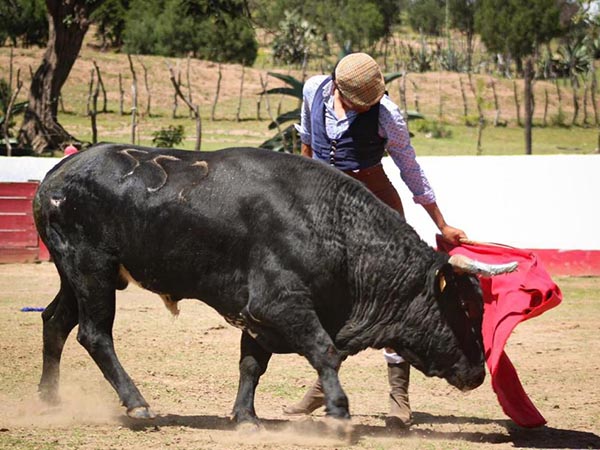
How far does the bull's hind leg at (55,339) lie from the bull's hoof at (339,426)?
5.72 ft

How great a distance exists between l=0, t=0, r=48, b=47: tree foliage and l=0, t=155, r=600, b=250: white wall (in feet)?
123

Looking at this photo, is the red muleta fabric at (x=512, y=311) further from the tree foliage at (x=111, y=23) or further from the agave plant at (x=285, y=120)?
the tree foliage at (x=111, y=23)

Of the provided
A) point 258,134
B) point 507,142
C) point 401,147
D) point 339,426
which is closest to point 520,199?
point 401,147

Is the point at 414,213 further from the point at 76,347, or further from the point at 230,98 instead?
the point at 230,98

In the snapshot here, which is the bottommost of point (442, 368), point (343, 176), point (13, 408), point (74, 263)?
point (13, 408)

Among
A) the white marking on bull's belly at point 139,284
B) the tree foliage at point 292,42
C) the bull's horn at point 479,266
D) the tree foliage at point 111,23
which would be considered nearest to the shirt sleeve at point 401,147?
the bull's horn at point 479,266

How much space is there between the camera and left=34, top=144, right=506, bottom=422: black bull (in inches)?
217

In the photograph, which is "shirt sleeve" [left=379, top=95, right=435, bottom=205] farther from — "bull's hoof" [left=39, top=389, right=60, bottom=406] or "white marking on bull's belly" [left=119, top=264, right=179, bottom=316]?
"bull's hoof" [left=39, top=389, right=60, bottom=406]

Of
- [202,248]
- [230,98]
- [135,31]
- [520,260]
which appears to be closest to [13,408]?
[202,248]

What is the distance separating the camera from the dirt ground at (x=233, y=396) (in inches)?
219

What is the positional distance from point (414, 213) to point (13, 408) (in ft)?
26.1

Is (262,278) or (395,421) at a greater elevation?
(262,278)

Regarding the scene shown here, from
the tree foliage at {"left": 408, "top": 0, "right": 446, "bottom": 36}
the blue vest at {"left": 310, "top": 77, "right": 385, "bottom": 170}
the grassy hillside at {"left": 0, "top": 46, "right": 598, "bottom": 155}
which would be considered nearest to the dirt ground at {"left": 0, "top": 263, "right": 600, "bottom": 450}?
the blue vest at {"left": 310, "top": 77, "right": 385, "bottom": 170}

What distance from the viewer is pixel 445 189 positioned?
44.6 ft
